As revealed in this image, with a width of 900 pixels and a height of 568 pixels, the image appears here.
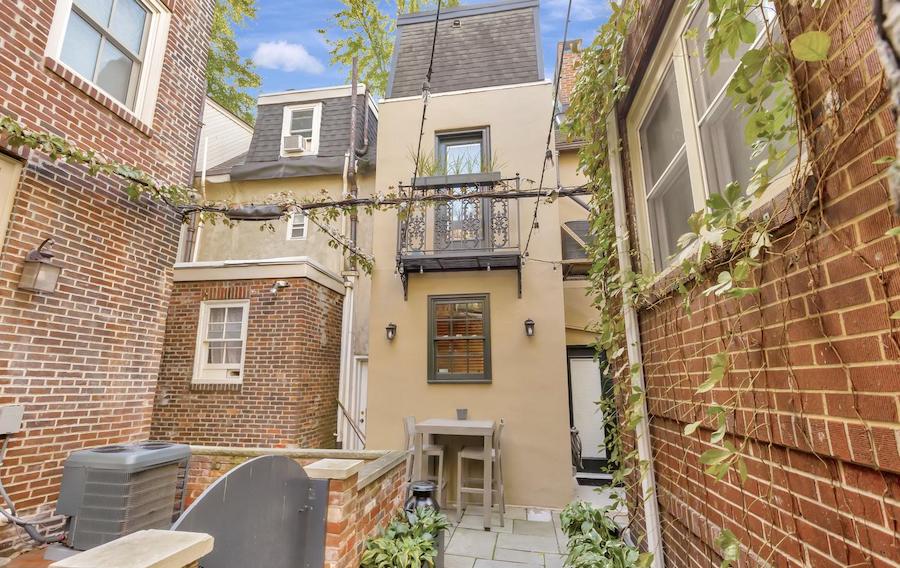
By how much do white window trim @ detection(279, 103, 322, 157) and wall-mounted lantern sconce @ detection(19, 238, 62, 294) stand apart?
252 inches

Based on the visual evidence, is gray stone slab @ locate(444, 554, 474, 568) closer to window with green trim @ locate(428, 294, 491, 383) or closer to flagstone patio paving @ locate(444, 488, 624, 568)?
flagstone patio paving @ locate(444, 488, 624, 568)

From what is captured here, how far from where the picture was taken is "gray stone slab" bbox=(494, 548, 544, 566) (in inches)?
152

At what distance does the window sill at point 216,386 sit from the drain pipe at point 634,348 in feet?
19.0

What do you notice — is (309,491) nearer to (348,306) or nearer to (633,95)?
(633,95)

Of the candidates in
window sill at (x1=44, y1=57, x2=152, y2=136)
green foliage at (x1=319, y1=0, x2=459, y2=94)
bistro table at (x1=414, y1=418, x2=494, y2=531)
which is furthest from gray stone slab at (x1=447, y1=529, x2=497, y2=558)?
green foliage at (x1=319, y1=0, x2=459, y2=94)

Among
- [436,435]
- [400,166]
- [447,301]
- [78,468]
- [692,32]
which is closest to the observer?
[692,32]

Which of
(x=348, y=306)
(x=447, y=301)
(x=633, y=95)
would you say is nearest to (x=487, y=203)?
(x=447, y=301)

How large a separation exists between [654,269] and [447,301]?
3988 mm

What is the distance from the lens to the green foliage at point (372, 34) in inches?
307

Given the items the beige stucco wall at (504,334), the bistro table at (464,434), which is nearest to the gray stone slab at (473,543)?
the bistro table at (464,434)

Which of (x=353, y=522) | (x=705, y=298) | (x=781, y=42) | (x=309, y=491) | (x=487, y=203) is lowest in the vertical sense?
(x=353, y=522)

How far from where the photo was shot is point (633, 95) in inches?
108

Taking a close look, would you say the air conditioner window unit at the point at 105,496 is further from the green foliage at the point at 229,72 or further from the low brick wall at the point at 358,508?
the green foliage at the point at 229,72

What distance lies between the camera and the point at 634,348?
262 centimetres
